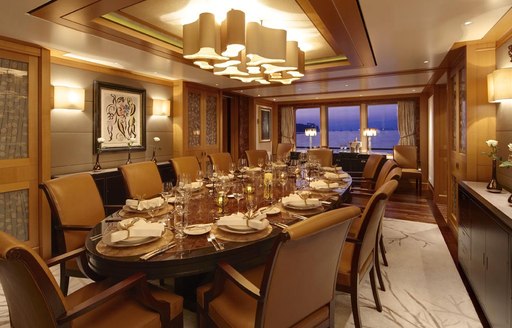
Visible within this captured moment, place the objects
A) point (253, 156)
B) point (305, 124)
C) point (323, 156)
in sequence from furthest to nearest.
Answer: point (305, 124)
point (253, 156)
point (323, 156)

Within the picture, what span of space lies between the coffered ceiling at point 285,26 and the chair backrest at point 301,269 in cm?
187

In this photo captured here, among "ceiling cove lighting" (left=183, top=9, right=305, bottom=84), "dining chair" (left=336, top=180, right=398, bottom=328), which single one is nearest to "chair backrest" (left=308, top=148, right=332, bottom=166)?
"ceiling cove lighting" (left=183, top=9, right=305, bottom=84)

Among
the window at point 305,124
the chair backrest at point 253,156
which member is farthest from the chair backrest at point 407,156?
the chair backrest at point 253,156

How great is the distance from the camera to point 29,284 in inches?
41.2

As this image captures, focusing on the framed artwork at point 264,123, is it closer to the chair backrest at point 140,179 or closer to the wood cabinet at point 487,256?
the chair backrest at point 140,179

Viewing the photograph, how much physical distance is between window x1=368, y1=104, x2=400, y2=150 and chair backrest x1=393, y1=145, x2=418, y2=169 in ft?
3.66

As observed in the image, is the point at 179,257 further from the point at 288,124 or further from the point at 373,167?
the point at 288,124

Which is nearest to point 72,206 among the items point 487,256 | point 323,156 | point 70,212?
point 70,212

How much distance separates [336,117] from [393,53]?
17.6 feet

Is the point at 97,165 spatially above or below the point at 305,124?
below

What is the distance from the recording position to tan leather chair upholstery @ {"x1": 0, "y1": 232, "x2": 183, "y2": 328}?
1018 mm

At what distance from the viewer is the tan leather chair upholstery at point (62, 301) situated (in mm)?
1018

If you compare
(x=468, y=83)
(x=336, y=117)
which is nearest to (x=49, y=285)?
(x=468, y=83)

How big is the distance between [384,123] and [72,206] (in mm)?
8383
